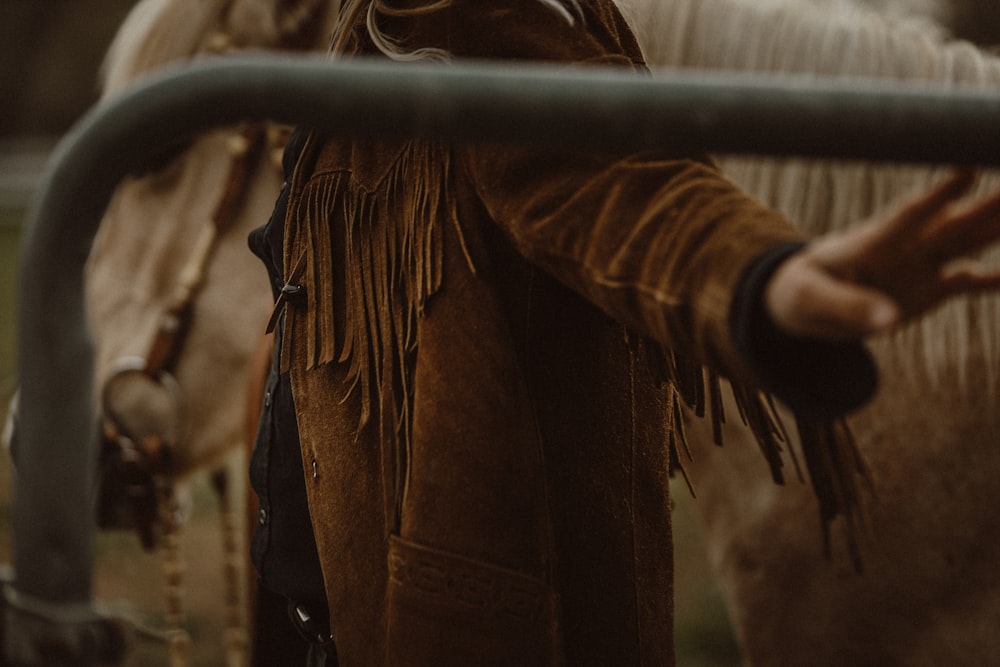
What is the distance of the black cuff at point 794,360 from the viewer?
581 millimetres

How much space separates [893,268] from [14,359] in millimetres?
2298

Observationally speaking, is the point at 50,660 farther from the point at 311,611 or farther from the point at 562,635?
the point at 311,611

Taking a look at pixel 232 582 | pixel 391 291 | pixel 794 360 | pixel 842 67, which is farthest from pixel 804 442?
pixel 232 582

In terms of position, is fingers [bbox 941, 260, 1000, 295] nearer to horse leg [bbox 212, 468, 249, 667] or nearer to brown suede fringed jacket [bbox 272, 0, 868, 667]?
brown suede fringed jacket [bbox 272, 0, 868, 667]

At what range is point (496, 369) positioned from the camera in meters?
0.83

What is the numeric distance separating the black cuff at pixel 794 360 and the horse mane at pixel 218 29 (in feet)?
5.40

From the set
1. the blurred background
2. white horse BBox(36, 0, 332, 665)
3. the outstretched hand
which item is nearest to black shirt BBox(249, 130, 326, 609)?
the blurred background

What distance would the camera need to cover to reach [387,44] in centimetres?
86

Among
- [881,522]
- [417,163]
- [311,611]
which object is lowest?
[311,611]

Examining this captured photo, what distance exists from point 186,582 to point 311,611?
9.94ft

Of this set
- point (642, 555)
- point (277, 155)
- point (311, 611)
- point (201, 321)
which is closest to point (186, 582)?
point (201, 321)

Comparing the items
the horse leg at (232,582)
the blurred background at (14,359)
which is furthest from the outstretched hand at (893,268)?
the horse leg at (232,582)

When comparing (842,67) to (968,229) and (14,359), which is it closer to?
(968,229)

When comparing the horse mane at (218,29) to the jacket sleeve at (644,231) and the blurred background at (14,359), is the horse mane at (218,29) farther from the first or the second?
the jacket sleeve at (644,231)
